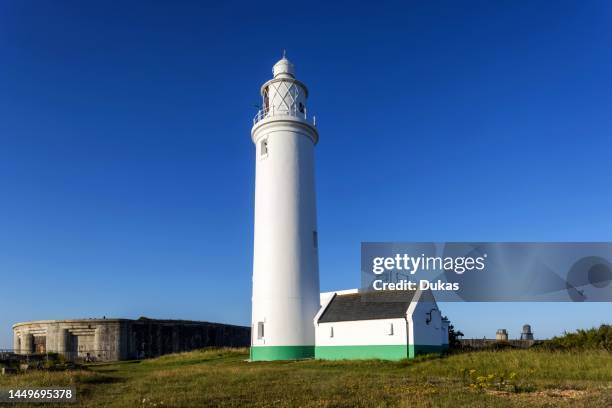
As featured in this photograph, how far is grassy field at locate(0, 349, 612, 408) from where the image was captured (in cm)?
1059

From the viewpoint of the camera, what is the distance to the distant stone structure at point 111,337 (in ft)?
125

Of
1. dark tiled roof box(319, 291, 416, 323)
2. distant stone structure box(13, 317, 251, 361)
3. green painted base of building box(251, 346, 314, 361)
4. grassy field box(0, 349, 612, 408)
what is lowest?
distant stone structure box(13, 317, 251, 361)

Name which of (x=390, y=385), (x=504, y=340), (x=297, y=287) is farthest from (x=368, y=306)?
(x=504, y=340)

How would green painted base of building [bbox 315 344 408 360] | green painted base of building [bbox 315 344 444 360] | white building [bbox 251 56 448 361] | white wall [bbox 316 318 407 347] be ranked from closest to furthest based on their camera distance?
green painted base of building [bbox 315 344 444 360], green painted base of building [bbox 315 344 408 360], white wall [bbox 316 318 407 347], white building [bbox 251 56 448 361]

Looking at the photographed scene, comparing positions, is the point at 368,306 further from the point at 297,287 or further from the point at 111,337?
the point at 111,337

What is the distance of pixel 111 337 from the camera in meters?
38.0

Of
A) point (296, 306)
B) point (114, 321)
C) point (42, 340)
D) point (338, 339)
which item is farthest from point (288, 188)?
point (42, 340)

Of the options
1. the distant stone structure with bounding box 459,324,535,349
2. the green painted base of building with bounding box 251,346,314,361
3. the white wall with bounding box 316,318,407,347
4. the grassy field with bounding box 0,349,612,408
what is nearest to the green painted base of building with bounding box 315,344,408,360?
the white wall with bounding box 316,318,407,347

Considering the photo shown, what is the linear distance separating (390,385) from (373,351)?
940 centimetres

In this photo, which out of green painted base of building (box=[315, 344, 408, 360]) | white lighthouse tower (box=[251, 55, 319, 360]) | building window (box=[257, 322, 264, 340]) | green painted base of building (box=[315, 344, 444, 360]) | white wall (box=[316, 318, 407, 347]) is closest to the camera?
green painted base of building (box=[315, 344, 444, 360])

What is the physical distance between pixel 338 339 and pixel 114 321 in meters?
22.5

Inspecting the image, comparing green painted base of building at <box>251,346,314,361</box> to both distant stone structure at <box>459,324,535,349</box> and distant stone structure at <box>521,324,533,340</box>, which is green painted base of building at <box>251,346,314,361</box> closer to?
distant stone structure at <box>459,324,535,349</box>

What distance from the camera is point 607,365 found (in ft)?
52.5

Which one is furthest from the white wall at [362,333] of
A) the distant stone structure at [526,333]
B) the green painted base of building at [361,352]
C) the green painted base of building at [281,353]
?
the distant stone structure at [526,333]
